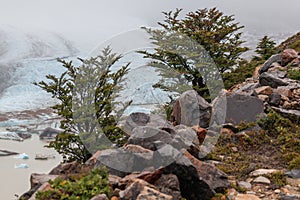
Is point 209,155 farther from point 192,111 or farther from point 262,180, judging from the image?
point 192,111

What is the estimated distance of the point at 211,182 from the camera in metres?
4.88

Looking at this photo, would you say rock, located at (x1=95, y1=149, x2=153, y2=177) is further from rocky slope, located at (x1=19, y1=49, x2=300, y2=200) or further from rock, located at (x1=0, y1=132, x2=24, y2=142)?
rock, located at (x1=0, y1=132, x2=24, y2=142)

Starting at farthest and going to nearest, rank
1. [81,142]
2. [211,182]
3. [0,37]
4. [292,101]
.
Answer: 1. [0,37]
2. [81,142]
3. [292,101]
4. [211,182]

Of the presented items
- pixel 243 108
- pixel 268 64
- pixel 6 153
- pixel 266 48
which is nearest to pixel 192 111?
pixel 243 108

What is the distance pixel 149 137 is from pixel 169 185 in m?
1.02

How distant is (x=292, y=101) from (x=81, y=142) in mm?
7529

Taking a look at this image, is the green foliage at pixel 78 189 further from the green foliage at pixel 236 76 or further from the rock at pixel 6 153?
the rock at pixel 6 153

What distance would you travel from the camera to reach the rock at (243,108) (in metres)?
8.39

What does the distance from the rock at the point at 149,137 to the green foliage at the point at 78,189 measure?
100 centimetres

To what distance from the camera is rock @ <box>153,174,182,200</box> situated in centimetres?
427

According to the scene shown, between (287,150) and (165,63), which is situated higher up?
(165,63)

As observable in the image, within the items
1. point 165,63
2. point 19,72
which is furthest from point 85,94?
point 19,72

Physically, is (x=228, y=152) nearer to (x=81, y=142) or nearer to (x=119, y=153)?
(x=119, y=153)

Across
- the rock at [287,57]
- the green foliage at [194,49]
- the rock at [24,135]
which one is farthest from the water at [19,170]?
the rock at [287,57]
